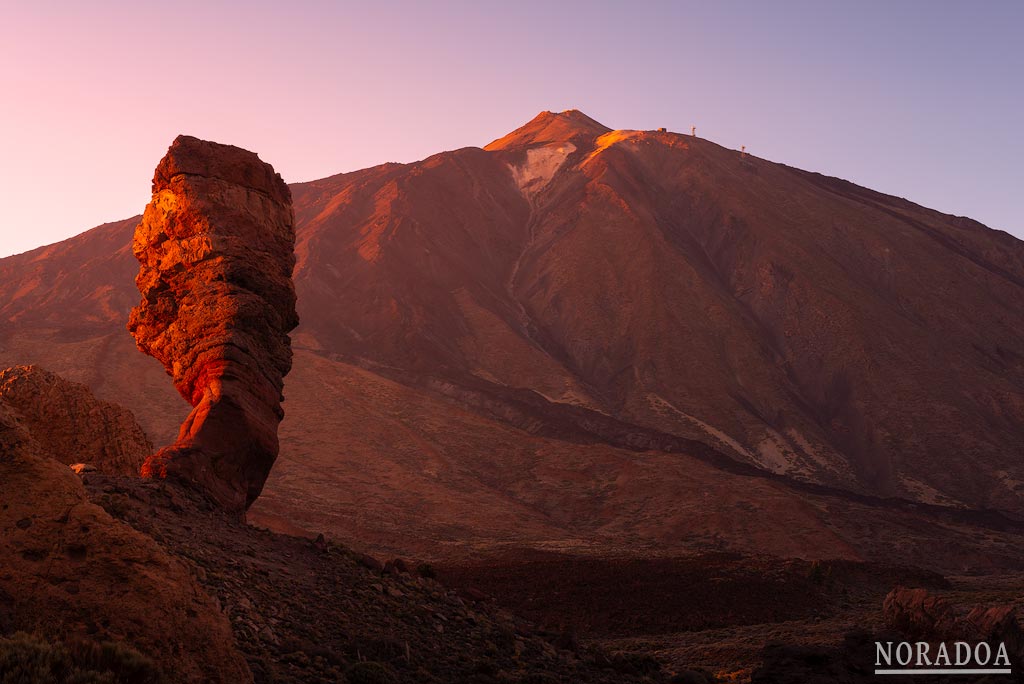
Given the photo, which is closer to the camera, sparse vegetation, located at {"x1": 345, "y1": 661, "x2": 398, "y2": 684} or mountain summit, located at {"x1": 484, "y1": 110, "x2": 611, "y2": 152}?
sparse vegetation, located at {"x1": 345, "y1": 661, "x2": 398, "y2": 684}

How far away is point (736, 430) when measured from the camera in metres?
72.6

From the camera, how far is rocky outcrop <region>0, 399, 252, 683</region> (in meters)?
8.67

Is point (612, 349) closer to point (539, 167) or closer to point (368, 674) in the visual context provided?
point (539, 167)

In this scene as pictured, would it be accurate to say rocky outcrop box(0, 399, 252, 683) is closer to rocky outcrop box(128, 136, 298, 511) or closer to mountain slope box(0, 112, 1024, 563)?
rocky outcrop box(128, 136, 298, 511)

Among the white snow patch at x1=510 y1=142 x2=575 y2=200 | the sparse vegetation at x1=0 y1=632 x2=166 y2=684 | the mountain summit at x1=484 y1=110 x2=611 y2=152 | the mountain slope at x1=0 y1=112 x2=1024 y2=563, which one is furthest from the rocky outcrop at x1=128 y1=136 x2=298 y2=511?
the mountain summit at x1=484 y1=110 x2=611 y2=152

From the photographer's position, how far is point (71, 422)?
60.2 feet

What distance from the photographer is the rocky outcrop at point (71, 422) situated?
17938 mm

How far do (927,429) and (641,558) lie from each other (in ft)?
146

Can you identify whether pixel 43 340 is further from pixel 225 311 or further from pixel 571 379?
pixel 225 311

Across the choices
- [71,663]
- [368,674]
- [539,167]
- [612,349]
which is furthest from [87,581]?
[539,167]

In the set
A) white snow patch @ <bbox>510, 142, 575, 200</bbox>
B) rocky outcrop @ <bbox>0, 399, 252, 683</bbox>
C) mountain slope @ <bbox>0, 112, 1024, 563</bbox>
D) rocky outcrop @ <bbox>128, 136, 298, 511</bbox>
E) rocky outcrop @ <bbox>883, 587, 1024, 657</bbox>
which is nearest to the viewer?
rocky outcrop @ <bbox>0, 399, 252, 683</bbox>

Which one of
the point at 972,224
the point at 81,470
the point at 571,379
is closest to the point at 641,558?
the point at 81,470

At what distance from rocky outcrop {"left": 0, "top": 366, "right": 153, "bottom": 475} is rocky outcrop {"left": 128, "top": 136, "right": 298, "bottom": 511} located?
1.57 m

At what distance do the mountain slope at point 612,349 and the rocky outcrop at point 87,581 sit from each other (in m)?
32.3
